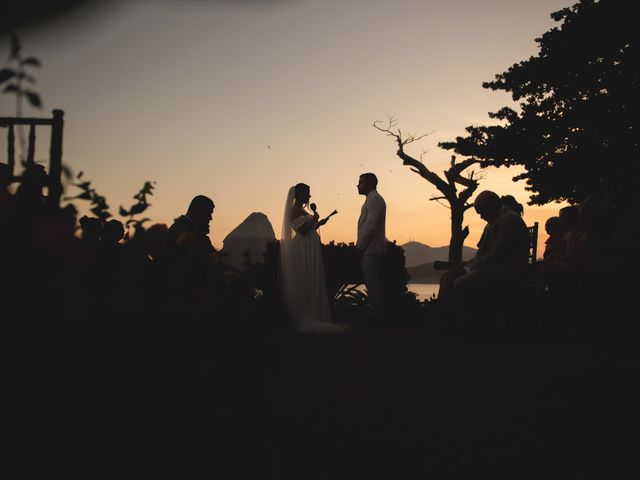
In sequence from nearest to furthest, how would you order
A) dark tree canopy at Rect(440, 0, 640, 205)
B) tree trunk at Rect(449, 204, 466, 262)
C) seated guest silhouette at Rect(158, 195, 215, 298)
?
seated guest silhouette at Rect(158, 195, 215, 298), dark tree canopy at Rect(440, 0, 640, 205), tree trunk at Rect(449, 204, 466, 262)

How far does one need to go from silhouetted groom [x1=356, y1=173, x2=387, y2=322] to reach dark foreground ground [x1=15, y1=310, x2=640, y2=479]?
3.29ft

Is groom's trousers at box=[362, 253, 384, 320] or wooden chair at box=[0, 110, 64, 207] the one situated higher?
wooden chair at box=[0, 110, 64, 207]

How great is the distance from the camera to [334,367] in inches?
263

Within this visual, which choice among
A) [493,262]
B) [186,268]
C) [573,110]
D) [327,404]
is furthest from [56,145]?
[573,110]

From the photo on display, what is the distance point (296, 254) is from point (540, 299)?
13.3ft

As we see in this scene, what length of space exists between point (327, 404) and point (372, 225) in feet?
18.4

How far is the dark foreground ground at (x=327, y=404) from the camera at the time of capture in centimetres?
144

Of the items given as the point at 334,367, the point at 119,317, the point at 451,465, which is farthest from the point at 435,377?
the point at 119,317

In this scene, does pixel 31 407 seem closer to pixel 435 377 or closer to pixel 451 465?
pixel 451 465

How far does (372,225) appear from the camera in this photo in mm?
10273

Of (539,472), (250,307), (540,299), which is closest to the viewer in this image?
(250,307)

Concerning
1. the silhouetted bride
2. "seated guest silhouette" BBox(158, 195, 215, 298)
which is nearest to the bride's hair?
the silhouetted bride

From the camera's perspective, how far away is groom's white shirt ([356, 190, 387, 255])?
1028cm

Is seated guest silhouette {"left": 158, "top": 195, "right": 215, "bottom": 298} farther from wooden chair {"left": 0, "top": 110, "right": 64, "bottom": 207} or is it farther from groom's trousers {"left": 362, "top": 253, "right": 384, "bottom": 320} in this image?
groom's trousers {"left": 362, "top": 253, "right": 384, "bottom": 320}
